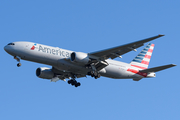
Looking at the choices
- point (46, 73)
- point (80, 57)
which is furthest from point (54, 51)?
point (46, 73)

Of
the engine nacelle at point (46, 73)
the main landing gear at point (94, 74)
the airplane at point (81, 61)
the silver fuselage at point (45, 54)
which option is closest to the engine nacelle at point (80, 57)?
the airplane at point (81, 61)

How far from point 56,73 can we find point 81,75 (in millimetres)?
3774

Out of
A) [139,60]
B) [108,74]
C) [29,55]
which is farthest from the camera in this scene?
[139,60]

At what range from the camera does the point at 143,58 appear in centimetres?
5056

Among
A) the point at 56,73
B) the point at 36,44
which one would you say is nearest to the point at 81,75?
the point at 56,73

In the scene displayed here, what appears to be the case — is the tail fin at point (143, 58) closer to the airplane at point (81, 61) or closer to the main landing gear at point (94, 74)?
the airplane at point (81, 61)

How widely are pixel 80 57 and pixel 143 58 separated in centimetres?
1357

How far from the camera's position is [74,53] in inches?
1620

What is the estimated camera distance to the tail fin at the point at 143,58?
49.0m

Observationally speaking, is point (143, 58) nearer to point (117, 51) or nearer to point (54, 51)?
point (117, 51)

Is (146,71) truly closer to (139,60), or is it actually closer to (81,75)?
(139,60)

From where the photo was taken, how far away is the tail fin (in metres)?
49.0

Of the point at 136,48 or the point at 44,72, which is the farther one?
the point at 44,72

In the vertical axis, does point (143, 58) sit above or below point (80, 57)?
above
